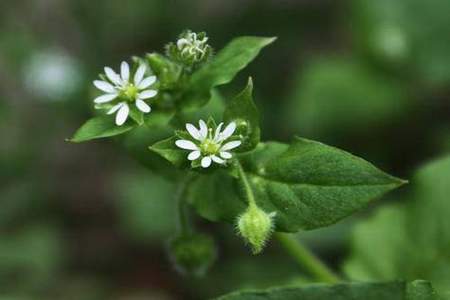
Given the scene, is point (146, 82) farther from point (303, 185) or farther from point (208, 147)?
point (303, 185)

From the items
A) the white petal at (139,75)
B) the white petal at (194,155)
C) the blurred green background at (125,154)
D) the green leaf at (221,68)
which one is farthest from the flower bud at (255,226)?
the blurred green background at (125,154)

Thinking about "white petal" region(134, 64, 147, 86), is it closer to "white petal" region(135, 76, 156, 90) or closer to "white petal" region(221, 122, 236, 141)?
"white petal" region(135, 76, 156, 90)

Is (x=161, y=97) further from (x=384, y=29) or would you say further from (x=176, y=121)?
(x=384, y=29)

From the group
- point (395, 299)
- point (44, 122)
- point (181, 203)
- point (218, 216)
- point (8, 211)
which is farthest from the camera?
point (44, 122)

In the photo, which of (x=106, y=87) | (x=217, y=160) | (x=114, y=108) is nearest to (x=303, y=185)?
(x=217, y=160)

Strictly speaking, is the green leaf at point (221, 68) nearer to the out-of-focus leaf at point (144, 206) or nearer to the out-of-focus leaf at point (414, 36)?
the out-of-focus leaf at point (144, 206)

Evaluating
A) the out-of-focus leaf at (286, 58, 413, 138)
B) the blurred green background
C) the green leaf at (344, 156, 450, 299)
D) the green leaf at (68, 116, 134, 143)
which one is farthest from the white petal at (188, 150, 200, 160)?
the out-of-focus leaf at (286, 58, 413, 138)

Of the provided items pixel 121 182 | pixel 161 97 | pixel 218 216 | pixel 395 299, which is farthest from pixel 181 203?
pixel 121 182
